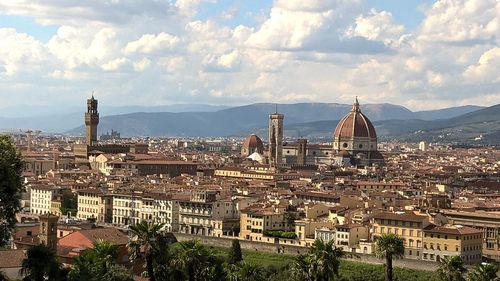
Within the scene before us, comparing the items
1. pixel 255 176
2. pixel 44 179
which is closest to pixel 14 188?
pixel 44 179

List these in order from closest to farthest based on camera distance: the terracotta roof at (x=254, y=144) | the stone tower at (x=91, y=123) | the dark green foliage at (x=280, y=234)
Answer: the dark green foliage at (x=280, y=234) → the stone tower at (x=91, y=123) → the terracotta roof at (x=254, y=144)

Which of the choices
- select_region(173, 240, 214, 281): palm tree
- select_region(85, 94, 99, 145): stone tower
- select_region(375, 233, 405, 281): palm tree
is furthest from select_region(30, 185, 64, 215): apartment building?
select_region(85, 94, 99, 145): stone tower

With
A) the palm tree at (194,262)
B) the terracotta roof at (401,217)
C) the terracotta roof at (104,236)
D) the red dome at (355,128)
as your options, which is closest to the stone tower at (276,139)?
the red dome at (355,128)

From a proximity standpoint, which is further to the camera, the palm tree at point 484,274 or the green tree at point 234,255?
the green tree at point 234,255

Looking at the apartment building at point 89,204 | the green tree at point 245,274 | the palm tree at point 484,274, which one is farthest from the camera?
the apartment building at point 89,204

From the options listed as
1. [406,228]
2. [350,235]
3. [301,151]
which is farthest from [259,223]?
[301,151]

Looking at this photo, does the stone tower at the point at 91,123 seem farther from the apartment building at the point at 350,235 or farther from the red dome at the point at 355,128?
the apartment building at the point at 350,235

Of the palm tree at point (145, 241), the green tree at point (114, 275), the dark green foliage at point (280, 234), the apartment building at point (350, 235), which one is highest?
the palm tree at point (145, 241)

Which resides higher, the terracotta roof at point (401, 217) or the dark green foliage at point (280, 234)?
the terracotta roof at point (401, 217)
